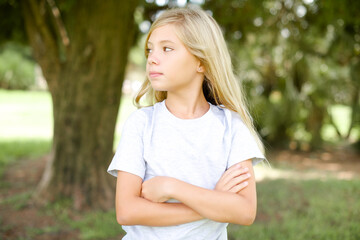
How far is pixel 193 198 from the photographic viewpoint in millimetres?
1328

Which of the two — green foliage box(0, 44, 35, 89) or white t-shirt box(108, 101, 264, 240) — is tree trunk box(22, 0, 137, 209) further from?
green foliage box(0, 44, 35, 89)

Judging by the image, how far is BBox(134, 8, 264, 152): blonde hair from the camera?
4.80ft

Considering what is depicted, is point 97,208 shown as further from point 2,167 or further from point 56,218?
point 2,167

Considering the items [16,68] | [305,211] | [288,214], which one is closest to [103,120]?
[288,214]

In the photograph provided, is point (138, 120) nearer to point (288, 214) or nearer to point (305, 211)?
point (288, 214)

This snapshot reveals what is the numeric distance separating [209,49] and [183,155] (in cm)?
46

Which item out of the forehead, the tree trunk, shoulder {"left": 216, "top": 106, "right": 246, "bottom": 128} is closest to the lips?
the forehead

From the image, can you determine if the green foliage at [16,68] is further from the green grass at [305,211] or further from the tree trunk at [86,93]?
the green grass at [305,211]

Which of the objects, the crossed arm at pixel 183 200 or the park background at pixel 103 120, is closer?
the crossed arm at pixel 183 200

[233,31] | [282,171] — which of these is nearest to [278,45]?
[233,31]

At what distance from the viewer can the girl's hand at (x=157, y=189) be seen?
1337 millimetres

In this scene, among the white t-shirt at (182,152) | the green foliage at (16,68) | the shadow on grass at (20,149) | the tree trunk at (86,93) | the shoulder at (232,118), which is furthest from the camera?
the green foliage at (16,68)

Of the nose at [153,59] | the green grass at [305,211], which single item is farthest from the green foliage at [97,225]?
the nose at [153,59]

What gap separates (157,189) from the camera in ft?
4.44
